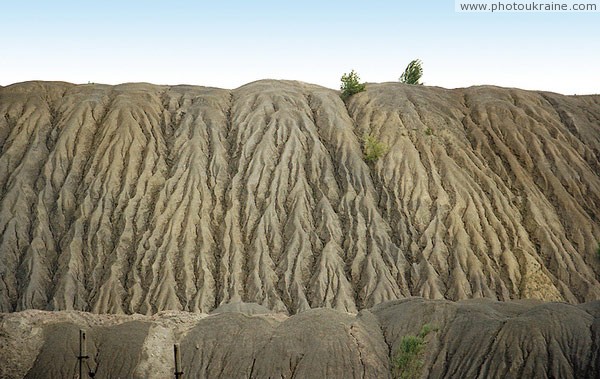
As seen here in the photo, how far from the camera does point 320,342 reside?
31281 millimetres

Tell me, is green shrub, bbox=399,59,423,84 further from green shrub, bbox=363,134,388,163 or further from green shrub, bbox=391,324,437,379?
green shrub, bbox=391,324,437,379

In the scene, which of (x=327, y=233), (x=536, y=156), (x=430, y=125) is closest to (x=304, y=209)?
(x=327, y=233)

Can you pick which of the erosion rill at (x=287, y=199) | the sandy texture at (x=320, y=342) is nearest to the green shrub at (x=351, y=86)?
the erosion rill at (x=287, y=199)

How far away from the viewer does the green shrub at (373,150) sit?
5725cm

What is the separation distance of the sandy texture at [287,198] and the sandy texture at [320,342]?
13903mm

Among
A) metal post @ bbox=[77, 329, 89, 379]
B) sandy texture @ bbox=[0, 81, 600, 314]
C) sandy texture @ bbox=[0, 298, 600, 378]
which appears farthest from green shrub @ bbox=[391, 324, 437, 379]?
sandy texture @ bbox=[0, 81, 600, 314]

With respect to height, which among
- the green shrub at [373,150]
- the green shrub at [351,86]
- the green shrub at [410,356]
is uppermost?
the green shrub at [351,86]

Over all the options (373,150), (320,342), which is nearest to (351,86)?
(373,150)

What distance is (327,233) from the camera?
51625mm

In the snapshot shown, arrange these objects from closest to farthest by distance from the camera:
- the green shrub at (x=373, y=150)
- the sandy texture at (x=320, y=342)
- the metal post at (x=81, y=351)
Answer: the sandy texture at (x=320, y=342) < the metal post at (x=81, y=351) < the green shrub at (x=373, y=150)

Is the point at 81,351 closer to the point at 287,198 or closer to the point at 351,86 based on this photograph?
the point at 287,198

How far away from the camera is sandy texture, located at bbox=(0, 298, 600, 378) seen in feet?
94.4

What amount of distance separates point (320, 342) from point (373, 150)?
28293mm

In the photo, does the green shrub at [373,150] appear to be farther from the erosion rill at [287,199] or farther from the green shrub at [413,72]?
the green shrub at [413,72]
